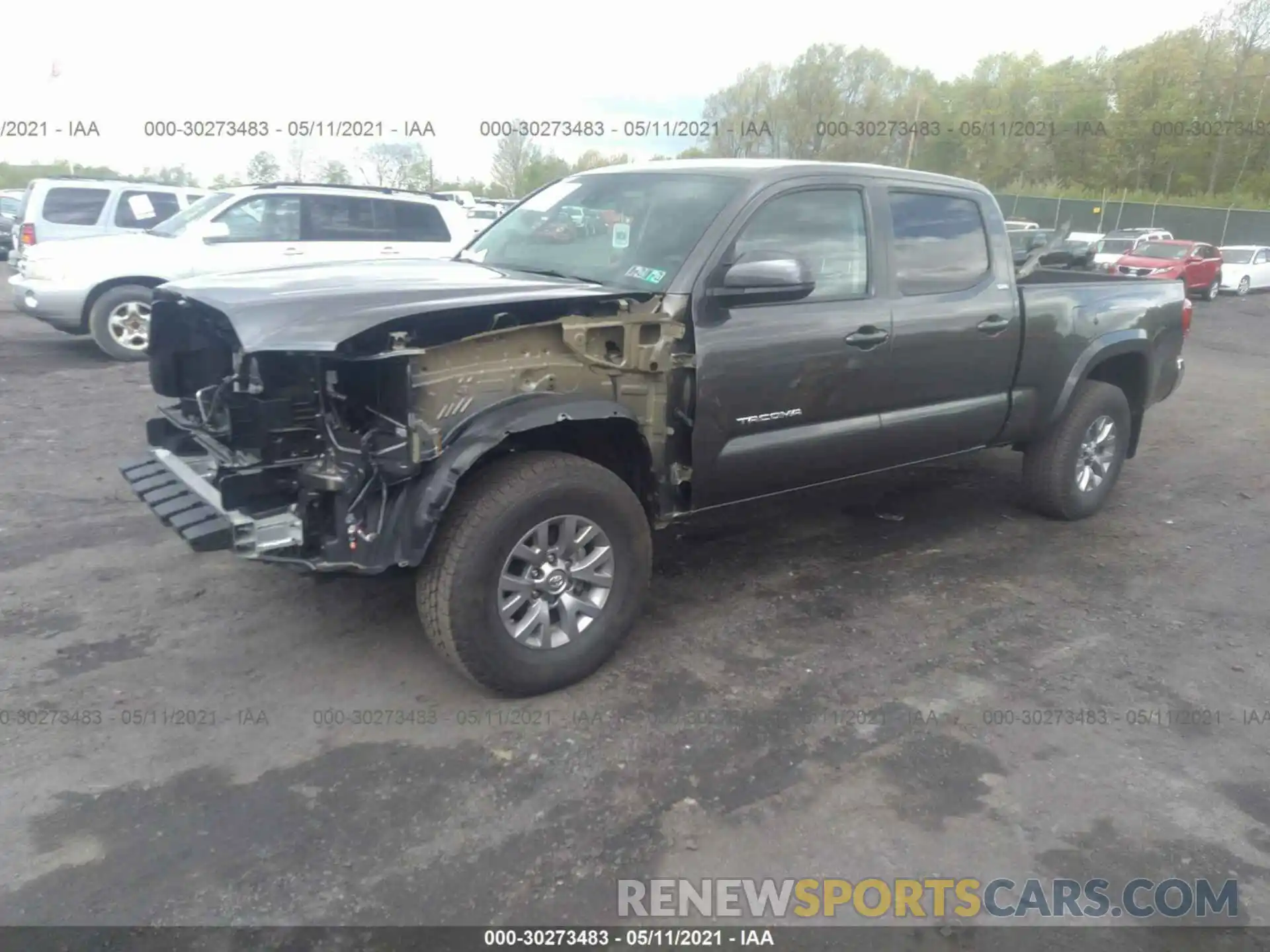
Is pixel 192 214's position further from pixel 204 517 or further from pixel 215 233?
pixel 204 517

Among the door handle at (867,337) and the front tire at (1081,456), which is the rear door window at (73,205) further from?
the front tire at (1081,456)

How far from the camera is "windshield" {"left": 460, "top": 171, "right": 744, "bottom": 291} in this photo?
4078 millimetres

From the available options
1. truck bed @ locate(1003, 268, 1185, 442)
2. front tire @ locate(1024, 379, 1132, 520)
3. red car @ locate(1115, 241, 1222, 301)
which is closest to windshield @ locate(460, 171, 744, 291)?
truck bed @ locate(1003, 268, 1185, 442)

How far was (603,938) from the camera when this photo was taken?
8.37ft

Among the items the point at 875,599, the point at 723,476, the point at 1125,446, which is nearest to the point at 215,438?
the point at 723,476

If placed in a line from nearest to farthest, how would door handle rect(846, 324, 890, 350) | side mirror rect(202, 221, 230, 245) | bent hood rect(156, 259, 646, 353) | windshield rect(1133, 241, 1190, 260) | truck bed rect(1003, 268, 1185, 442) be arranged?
bent hood rect(156, 259, 646, 353) → door handle rect(846, 324, 890, 350) → truck bed rect(1003, 268, 1185, 442) → side mirror rect(202, 221, 230, 245) → windshield rect(1133, 241, 1190, 260)

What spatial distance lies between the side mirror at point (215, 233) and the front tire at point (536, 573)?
790cm

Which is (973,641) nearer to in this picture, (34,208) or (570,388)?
(570,388)

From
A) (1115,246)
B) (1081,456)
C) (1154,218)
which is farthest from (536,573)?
(1154,218)

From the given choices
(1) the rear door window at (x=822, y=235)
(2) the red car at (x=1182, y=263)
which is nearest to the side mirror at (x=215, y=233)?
(1) the rear door window at (x=822, y=235)

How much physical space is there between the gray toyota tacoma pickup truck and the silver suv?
945 cm

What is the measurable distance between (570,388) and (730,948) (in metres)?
1.96

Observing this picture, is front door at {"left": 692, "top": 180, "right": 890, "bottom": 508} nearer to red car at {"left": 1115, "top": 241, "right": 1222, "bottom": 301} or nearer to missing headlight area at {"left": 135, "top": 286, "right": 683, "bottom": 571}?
missing headlight area at {"left": 135, "top": 286, "right": 683, "bottom": 571}

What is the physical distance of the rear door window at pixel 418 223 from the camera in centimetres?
1087
